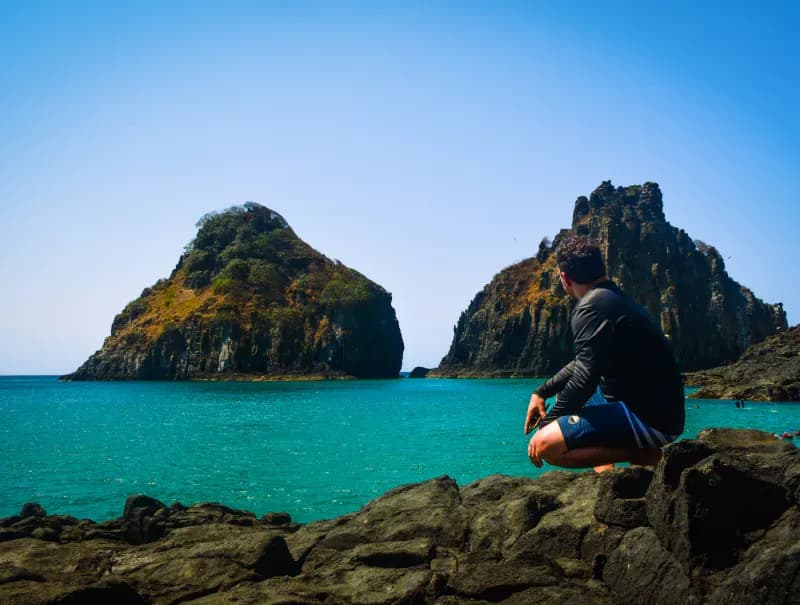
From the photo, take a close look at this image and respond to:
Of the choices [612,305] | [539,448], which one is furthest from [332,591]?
[612,305]

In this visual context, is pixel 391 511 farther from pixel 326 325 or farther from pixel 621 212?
pixel 621 212

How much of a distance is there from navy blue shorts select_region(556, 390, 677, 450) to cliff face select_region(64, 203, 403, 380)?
127 meters

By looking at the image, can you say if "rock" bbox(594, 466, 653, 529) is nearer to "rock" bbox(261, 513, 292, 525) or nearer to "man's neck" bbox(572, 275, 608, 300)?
"man's neck" bbox(572, 275, 608, 300)

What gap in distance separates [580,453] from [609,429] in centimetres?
37

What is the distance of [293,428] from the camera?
37156mm

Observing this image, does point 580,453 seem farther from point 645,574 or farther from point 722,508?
point 722,508

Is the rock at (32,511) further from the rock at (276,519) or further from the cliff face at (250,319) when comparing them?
the cliff face at (250,319)

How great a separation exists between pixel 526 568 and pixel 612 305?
2.80 metres

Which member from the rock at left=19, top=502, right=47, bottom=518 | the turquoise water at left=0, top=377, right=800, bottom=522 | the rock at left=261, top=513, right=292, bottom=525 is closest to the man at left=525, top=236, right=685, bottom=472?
the rock at left=261, top=513, right=292, bottom=525

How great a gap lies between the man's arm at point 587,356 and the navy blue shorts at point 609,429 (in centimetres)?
13

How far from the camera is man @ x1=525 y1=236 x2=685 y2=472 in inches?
210

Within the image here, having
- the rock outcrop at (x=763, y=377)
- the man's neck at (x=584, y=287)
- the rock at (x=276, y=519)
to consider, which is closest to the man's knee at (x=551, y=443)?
the man's neck at (x=584, y=287)

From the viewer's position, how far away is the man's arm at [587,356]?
531 cm

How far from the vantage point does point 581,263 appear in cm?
594
